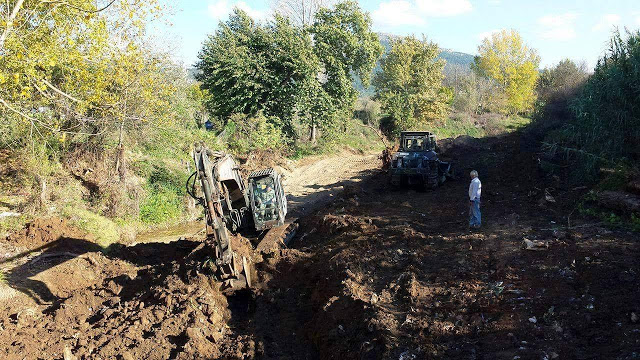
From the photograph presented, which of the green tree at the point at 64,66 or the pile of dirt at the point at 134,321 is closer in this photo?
the pile of dirt at the point at 134,321

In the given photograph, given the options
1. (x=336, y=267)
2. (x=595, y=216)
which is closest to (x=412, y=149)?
(x=595, y=216)

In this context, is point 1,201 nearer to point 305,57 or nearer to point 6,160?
point 6,160

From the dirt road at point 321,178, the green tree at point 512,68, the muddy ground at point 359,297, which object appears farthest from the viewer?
the green tree at point 512,68

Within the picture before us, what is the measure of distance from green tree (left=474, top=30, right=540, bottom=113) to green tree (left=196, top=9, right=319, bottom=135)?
2877 centimetres

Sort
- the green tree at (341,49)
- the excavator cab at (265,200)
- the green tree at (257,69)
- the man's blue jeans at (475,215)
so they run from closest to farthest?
the man's blue jeans at (475,215), the excavator cab at (265,200), the green tree at (257,69), the green tree at (341,49)

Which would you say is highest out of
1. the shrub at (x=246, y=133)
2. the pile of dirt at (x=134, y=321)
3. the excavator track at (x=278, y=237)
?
A: the shrub at (x=246, y=133)

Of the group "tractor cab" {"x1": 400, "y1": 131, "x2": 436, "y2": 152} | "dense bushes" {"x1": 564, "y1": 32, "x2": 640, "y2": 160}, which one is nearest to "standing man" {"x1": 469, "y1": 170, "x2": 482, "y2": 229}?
"dense bushes" {"x1": 564, "y1": 32, "x2": 640, "y2": 160}

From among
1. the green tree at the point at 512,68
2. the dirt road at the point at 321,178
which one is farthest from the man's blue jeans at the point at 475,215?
the green tree at the point at 512,68

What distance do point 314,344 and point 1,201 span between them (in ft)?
38.1

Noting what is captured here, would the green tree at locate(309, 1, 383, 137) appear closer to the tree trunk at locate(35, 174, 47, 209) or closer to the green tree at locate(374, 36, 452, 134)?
the green tree at locate(374, 36, 452, 134)

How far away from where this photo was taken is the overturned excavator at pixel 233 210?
852 cm

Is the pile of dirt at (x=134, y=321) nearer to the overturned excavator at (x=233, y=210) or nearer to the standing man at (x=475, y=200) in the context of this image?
the overturned excavator at (x=233, y=210)

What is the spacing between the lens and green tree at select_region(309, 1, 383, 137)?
26484 millimetres

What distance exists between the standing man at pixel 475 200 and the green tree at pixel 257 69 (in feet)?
48.5
